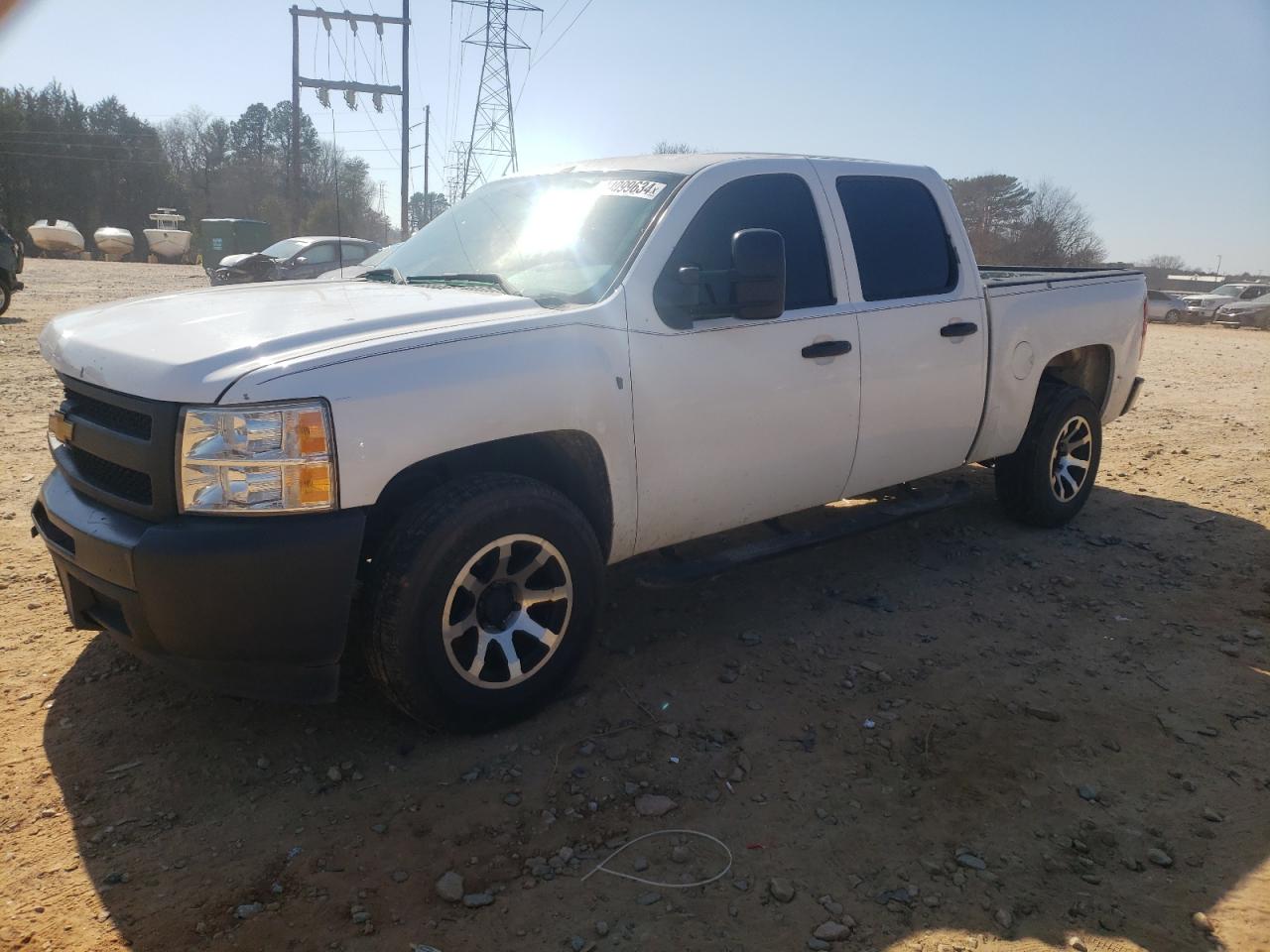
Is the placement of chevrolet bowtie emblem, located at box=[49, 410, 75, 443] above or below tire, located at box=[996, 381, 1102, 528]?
above

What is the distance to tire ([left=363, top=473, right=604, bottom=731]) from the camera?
295cm

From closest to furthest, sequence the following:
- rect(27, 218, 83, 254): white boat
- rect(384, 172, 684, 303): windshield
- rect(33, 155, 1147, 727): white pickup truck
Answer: rect(33, 155, 1147, 727): white pickup truck
rect(384, 172, 684, 303): windshield
rect(27, 218, 83, 254): white boat

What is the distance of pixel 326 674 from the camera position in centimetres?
287

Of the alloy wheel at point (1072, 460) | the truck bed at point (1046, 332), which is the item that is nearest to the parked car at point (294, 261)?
the truck bed at point (1046, 332)

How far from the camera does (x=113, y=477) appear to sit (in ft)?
9.77

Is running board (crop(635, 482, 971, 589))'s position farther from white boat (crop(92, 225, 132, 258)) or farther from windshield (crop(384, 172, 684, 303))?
white boat (crop(92, 225, 132, 258))

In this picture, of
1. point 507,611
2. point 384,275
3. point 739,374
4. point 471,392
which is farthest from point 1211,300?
point 471,392

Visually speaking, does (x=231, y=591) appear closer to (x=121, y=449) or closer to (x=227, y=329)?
(x=121, y=449)

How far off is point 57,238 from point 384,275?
48.2 meters

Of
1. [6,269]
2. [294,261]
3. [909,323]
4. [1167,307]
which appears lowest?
[909,323]

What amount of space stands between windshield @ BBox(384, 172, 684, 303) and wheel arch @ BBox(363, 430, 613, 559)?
1.83 feet

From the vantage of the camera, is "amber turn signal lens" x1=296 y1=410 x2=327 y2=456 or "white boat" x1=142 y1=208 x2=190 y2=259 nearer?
"amber turn signal lens" x1=296 y1=410 x2=327 y2=456

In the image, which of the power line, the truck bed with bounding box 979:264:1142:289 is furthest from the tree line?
the truck bed with bounding box 979:264:1142:289

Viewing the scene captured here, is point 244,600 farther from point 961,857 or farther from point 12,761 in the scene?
point 961,857
